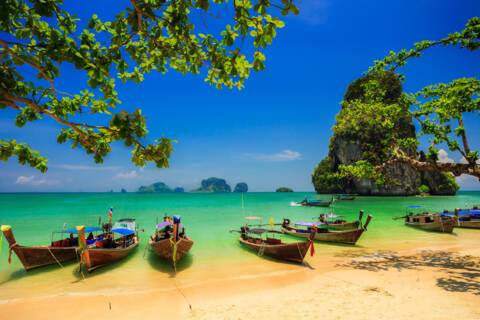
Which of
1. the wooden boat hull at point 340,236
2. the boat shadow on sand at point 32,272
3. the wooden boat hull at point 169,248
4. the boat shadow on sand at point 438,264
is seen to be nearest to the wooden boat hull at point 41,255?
the boat shadow on sand at point 32,272

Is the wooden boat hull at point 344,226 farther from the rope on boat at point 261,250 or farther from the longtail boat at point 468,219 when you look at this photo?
the longtail boat at point 468,219

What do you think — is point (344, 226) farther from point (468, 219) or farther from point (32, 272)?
point (32, 272)

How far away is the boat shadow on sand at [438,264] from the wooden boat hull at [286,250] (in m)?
1.90

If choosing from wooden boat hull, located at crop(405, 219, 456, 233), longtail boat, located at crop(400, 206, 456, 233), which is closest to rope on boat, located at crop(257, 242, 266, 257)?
longtail boat, located at crop(400, 206, 456, 233)

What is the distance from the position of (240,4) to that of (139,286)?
10967mm

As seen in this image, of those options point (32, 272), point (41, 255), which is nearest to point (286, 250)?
point (41, 255)

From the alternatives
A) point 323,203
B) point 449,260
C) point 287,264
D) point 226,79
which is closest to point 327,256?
point 287,264

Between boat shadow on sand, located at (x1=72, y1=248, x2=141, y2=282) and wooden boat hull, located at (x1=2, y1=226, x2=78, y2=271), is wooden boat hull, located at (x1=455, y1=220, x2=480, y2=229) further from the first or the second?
wooden boat hull, located at (x1=2, y1=226, x2=78, y2=271)

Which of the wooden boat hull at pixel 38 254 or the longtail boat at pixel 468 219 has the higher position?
the wooden boat hull at pixel 38 254

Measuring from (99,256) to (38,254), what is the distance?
3012 mm

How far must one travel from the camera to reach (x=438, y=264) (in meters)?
11.9

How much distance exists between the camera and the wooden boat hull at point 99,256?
1138 cm

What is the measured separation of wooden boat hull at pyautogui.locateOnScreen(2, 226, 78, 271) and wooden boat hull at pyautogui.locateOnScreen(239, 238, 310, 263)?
9520 mm

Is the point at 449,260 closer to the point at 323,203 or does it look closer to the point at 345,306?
the point at 345,306
